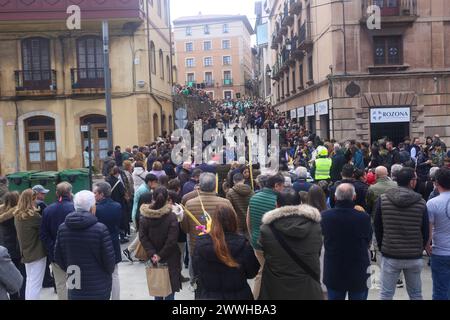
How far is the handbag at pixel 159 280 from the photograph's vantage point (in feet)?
19.3

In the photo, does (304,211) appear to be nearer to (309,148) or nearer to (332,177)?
(332,177)

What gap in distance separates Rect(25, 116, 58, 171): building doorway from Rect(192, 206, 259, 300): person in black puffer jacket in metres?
20.1

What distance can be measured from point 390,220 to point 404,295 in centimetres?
207

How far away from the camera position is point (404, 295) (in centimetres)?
689

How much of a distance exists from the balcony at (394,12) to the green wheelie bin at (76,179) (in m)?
13.1

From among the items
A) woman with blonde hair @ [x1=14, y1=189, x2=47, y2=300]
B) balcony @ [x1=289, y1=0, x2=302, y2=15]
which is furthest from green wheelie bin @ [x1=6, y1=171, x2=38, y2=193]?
balcony @ [x1=289, y1=0, x2=302, y2=15]

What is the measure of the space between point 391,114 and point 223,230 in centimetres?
1784

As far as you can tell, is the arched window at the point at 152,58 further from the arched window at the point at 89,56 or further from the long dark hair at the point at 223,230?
the long dark hair at the point at 223,230

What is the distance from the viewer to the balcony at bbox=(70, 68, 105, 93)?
22.3 m

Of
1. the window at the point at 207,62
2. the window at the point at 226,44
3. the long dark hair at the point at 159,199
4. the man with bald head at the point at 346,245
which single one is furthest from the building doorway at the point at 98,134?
the window at the point at 226,44

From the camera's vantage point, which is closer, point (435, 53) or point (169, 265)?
point (169, 265)

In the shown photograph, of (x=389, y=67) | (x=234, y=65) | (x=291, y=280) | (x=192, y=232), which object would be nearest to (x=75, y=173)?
(x=192, y=232)

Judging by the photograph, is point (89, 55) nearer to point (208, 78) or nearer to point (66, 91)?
point (66, 91)

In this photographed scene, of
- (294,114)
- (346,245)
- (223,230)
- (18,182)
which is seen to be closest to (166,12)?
(294,114)
